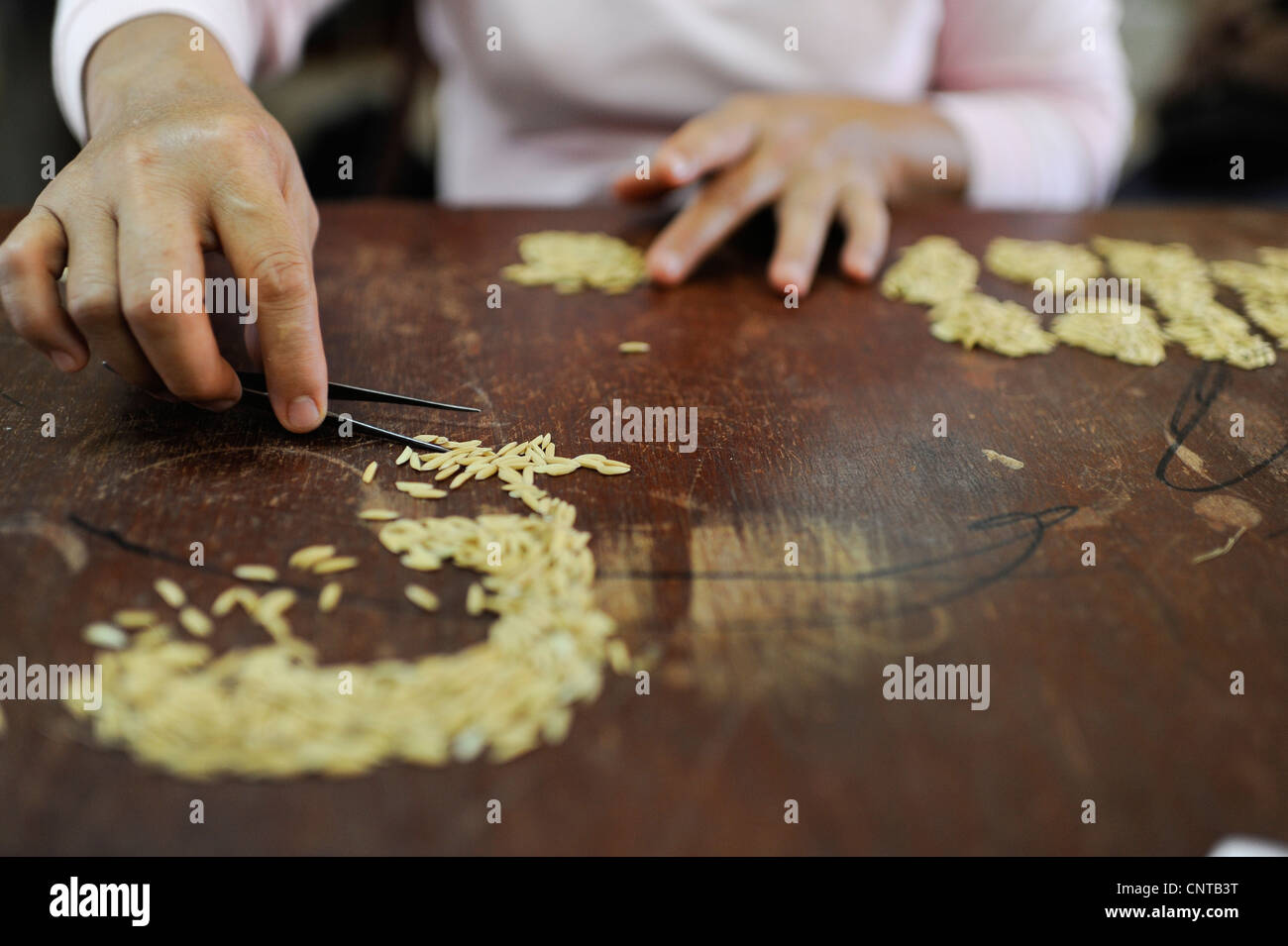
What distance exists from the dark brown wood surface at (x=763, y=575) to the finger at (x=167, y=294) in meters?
0.07

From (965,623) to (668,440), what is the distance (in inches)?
12.0

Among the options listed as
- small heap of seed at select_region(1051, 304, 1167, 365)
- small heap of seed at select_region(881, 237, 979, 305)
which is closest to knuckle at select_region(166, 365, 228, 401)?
small heap of seed at select_region(881, 237, 979, 305)

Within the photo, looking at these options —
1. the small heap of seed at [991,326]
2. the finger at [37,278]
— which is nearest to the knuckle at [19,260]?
the finger at [37,278]

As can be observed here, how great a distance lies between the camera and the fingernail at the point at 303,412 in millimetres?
788

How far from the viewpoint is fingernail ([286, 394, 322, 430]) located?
0.79 m

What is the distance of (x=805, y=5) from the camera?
60.2 inches

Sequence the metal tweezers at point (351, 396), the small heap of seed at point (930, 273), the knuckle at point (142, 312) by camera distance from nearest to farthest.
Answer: the knuckle at point (142, 312)
the metal tweezers at point (351, 396)
the small heap of seed at point (930, 273)

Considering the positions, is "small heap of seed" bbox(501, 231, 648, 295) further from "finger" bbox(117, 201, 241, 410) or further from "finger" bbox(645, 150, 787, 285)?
"finger" bbox(117, 201, 241, 410)

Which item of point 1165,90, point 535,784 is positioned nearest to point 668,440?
point 535,784

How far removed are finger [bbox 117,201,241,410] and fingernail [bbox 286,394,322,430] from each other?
60 mm

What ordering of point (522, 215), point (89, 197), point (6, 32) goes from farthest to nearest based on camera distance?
point (6, 32) < point (522, 215) < point (89, 197)

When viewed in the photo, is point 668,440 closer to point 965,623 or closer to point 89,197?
point 965,623

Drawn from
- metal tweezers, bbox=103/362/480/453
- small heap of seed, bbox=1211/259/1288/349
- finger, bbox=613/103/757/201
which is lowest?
metal tweezers, bbox=103/362/480/453

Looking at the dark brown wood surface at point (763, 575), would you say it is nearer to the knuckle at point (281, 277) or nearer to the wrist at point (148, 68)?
the knuckle at point (281, 277)
